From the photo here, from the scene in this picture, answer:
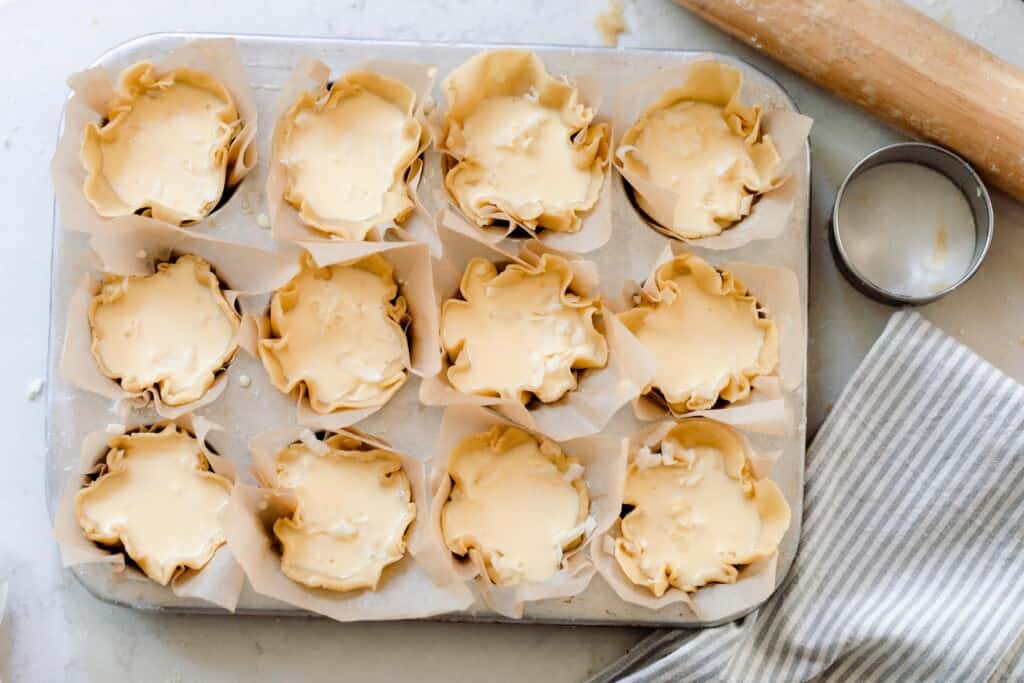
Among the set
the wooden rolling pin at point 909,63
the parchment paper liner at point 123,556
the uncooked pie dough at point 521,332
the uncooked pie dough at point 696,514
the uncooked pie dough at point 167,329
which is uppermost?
the wooden rolling pin at point 909,63

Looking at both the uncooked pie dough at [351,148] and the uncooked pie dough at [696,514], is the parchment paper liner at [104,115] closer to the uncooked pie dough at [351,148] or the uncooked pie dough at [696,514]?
the uncooked pie dough at [351,148]

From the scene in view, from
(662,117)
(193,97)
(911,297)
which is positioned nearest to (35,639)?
(193,97)

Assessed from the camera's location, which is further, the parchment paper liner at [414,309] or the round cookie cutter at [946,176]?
the round cookie cutter at [946,176]

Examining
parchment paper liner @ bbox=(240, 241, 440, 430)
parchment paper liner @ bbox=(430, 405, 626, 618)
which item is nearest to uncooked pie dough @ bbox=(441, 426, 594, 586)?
parchment paper liner @ bbox=(430, 405, 626, 618)

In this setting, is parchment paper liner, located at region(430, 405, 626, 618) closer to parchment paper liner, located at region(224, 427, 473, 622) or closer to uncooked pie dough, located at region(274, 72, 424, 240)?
parchment paper liner, located at region(224, 427, 473, 622)

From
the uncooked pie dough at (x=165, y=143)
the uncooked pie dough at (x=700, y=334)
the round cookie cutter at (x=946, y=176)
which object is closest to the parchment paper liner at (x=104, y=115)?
the uncooked pie dough at (x=165, y=143)

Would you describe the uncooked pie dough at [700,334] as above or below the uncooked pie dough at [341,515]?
above
